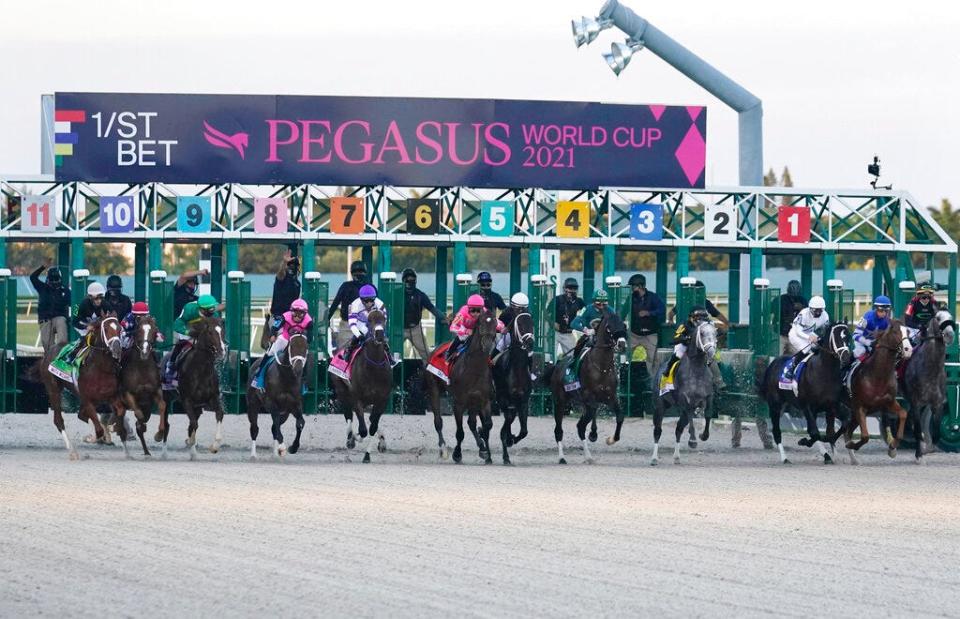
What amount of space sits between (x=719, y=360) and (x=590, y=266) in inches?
366

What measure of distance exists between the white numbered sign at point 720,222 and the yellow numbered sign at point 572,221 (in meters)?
2.00

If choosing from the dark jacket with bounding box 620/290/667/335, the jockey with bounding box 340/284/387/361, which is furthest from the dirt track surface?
the dark jacket with bounding box 620/290/667/335

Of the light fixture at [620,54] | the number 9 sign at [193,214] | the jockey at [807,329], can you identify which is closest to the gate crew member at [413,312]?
the jockey at [807,329]

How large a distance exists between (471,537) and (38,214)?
18841mm

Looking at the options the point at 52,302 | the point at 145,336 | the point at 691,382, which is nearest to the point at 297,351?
the point at 145,336

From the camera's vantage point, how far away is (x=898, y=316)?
87.4 ft

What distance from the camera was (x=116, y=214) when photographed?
101 ft

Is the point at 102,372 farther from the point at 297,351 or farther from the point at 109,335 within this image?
the point at 297,351

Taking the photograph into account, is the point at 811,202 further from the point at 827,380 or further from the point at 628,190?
the point at 827,380

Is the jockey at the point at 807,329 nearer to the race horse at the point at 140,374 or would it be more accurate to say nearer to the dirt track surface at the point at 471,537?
the dirt track surface at the point at 471,537

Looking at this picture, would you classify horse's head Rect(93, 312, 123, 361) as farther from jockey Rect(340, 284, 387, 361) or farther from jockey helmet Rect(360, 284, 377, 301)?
jockey helmet Rect(360, 284, 377, 301)

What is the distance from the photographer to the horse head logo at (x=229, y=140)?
Answer: 3094cm

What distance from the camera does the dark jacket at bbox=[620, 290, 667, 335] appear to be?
2462cm

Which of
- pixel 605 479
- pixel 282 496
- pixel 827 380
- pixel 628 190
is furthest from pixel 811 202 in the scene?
pixel 282 496
